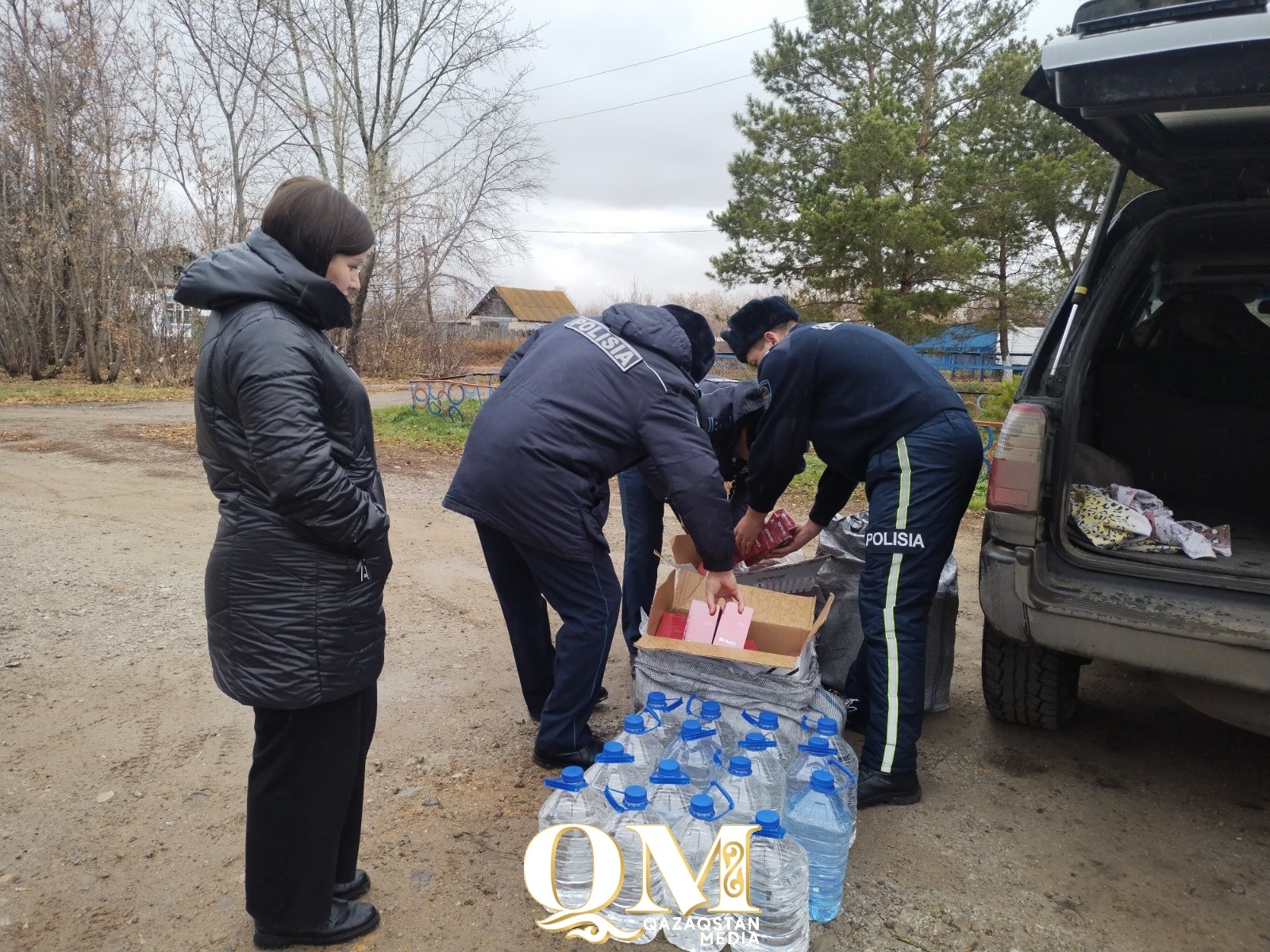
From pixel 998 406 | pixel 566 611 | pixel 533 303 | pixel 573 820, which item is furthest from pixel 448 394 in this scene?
pixel 533 303

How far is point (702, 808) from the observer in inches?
83.5

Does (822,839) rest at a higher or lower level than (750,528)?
lower

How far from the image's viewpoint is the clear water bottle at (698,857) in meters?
2.12

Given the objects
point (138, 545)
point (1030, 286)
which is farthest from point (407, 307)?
point (138, 545)

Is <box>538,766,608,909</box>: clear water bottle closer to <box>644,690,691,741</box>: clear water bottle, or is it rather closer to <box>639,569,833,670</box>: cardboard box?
<box>644,690,691,741</box>: clear water bottle

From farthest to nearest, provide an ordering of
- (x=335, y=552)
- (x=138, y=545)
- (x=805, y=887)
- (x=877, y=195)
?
(x=877, y=195) → (x=138, y=545) → (x=805, y=887) → (x=335, y=552)

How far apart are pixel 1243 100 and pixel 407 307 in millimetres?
25716

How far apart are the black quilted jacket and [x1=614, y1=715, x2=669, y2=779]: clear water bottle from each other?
2.70 ft

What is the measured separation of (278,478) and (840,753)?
6.19 ft

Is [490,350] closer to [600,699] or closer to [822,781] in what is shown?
[600,699]

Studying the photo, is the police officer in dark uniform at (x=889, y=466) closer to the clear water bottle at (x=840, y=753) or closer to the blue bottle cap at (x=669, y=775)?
the clear water bottle at (x=840, y=753)

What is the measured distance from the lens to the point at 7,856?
254 cm

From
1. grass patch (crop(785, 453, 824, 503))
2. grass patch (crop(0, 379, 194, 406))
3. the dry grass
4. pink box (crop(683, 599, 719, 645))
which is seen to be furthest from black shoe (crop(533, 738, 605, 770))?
the dry grass

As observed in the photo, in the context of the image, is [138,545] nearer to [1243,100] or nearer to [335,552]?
[335,552]
